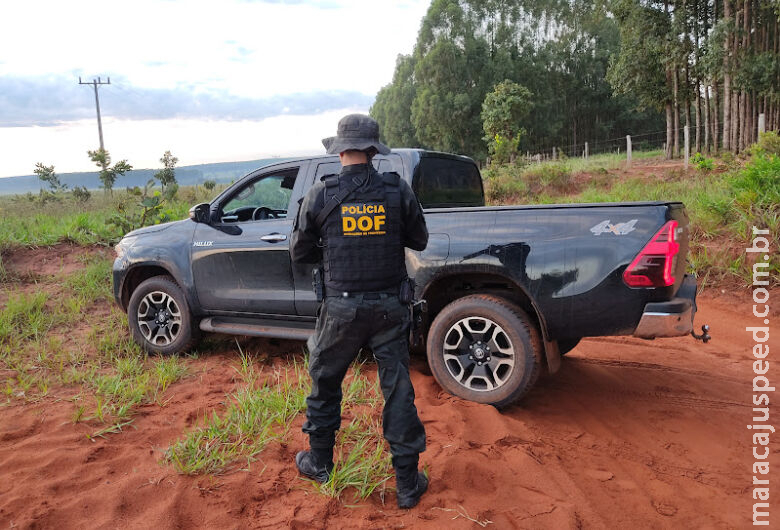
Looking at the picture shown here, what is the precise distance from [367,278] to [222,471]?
1.31 meters

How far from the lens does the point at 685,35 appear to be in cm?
2455

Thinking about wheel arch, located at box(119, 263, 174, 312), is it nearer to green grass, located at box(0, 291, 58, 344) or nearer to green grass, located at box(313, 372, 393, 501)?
green grass, located at box(0, 291, 58, 344)

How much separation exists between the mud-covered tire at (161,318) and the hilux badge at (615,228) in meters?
3.46

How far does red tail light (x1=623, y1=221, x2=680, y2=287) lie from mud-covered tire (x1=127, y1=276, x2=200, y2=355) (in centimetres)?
364

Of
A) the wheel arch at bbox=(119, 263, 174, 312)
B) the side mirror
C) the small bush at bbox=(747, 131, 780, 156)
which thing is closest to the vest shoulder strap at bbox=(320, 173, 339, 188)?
the side mirror

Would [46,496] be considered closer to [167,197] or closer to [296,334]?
[296,334]

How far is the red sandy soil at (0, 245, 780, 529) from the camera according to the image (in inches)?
104

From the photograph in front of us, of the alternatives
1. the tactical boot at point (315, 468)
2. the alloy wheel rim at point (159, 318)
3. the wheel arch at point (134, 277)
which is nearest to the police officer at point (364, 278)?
the tactical boot at point (315, 468)

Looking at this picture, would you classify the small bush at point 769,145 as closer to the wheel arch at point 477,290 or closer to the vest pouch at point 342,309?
the wheel arch at point 477,290

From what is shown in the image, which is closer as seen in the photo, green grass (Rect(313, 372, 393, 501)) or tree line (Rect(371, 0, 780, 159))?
green grass (Rect(313, 372, 393, 501))

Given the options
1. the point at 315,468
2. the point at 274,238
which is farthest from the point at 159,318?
the point at 315,468

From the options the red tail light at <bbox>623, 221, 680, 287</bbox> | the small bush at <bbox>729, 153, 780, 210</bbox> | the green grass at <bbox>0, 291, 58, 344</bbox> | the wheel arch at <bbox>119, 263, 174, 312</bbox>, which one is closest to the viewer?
the red tail light at <bbox>623, 221, 680, 287</bbox>

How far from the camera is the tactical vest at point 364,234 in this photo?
2684 mm

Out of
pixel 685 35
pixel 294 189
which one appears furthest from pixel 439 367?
pixel 685 35
